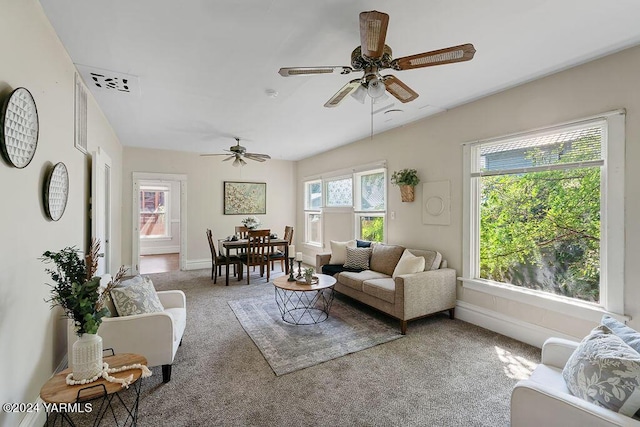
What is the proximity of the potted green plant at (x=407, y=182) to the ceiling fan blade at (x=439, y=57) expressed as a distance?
7.58 ft

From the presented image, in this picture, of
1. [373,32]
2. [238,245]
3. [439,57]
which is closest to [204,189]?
[238,245]

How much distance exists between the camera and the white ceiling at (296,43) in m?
1.89

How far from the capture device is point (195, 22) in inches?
80.1

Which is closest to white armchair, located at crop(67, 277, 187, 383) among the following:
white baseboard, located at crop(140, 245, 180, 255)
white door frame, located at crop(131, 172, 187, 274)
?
white door frame, located at crop(131, 172, 187, 274)

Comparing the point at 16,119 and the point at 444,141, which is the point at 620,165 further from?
the point at 16,119

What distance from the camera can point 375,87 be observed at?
7.16 feet

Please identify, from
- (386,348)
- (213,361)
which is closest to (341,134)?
(386,348)

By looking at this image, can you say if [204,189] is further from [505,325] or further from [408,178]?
[505,325]

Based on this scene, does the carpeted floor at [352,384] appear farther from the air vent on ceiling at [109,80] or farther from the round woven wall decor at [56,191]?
the air vent on ceiling at [109,80]

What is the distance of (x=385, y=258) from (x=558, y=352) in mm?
2567

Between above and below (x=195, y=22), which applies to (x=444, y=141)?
below

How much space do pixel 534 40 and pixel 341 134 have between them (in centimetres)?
310

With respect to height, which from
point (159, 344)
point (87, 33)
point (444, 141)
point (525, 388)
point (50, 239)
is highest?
point (87, 33)

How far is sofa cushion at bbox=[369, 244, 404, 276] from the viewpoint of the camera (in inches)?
163
